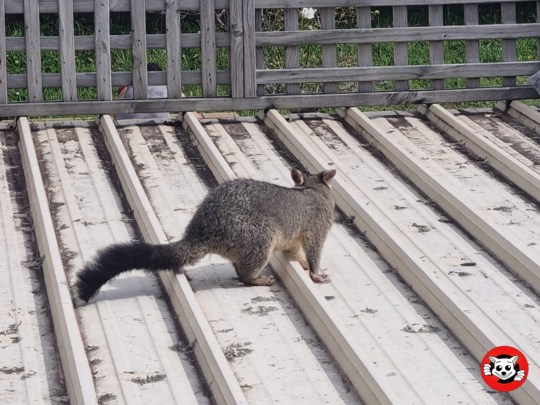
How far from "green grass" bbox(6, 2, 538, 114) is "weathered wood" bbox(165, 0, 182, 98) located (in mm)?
1945

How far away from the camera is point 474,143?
6945mm

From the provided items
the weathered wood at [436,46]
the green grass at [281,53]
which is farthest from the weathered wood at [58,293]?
the green grass at [281,53]

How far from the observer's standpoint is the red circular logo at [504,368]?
12.9 ft

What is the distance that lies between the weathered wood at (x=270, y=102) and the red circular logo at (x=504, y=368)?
3.77 meters

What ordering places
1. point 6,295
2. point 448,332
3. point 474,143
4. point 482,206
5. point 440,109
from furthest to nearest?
point 440,109 < point 474,143 < point 482,206 < point 6,295 < point 448,332

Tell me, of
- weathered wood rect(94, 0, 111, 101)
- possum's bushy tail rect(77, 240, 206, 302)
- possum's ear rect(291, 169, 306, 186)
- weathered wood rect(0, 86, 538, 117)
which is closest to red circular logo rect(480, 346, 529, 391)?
possum's bushy tail rect(77, 240, 206, 302)

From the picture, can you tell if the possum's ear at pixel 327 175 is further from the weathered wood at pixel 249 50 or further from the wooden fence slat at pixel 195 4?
the wooden fence slat at pixel 195 4

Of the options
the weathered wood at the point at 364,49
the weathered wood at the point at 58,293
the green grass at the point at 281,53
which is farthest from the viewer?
the green grass at the point at 281,53

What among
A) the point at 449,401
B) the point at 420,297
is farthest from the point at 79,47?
the point at 449,401

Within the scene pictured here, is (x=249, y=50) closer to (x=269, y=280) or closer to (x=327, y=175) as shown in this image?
(x=327, y=175)

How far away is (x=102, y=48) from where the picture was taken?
283 inches

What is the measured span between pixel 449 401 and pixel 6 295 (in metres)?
2.29

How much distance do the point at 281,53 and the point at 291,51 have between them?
2884 millimetres

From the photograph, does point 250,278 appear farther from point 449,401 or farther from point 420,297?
point 449,401
